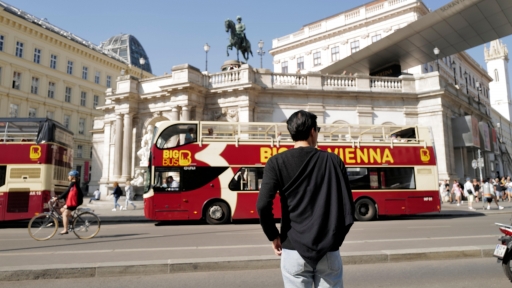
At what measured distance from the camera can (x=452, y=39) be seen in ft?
101

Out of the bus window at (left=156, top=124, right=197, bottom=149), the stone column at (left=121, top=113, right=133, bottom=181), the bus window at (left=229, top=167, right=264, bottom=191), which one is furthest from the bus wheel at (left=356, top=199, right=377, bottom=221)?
the stone column at (left=121, top=113, right=133, bottom=181)

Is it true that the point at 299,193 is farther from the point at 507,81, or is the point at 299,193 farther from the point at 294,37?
the point at 507,81

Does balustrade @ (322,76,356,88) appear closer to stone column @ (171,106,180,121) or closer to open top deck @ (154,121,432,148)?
open top deck @ (154,121,432,148)

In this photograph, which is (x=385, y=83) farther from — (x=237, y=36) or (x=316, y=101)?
(x=237, y=36)

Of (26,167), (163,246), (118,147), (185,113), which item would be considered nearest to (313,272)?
(163,246)

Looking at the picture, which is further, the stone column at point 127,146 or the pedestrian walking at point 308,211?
the stone column at point 127,146

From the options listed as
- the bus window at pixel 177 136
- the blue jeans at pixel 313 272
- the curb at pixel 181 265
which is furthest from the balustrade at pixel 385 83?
the blue jeans at pixel 313 272

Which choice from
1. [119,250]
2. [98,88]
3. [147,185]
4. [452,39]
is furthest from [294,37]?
[119,250]

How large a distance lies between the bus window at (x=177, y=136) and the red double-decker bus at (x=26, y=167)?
172 inches

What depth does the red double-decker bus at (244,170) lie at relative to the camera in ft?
48.4

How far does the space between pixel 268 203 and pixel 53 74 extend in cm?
5762

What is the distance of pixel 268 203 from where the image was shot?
8.18 ft

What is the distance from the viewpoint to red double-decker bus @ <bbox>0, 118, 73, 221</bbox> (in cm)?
1404

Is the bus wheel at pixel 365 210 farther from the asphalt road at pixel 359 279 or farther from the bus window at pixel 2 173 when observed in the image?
the bus window at pixel 2 173
